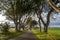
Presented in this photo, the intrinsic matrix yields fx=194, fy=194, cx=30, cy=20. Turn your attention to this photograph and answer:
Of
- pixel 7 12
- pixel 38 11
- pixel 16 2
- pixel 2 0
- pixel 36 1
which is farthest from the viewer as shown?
pixel 7 12

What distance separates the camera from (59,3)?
1427 inches

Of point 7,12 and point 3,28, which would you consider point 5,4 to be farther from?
point 3,28

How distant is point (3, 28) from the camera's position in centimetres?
4147

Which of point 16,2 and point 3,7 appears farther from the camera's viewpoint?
point 3,7

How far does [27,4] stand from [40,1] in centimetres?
864

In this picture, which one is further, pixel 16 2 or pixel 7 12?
pixel 7 12

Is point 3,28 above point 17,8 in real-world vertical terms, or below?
below

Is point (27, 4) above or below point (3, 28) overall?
above

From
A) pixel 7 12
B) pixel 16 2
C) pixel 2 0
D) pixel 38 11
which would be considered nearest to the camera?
pixel 38 11

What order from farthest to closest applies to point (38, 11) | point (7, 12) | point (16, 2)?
point (7, 12) < point (16, 2) < point (38, 11)

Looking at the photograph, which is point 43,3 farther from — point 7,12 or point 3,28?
point 7,12

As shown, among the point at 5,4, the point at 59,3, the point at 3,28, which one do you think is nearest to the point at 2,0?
the point at 5,4

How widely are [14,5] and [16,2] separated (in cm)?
251

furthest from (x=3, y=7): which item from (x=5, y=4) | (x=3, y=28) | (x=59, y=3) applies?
(x=59, y=3)
